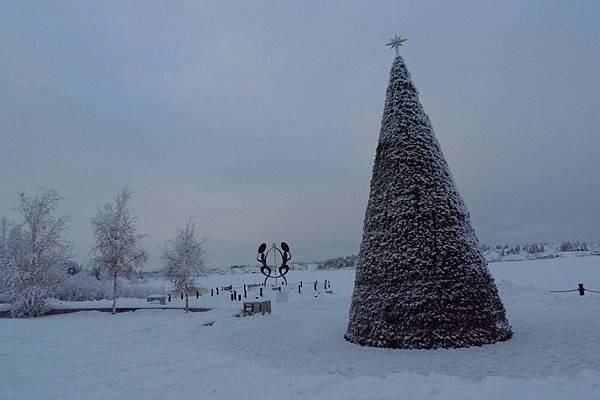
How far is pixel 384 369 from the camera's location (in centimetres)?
789

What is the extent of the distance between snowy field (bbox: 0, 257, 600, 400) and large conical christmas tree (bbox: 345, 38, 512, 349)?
1.65ft

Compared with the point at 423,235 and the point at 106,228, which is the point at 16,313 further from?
the point at 423,235

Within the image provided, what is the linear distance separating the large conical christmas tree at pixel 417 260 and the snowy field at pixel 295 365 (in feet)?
1.65

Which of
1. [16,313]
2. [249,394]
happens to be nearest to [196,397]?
[249,394]

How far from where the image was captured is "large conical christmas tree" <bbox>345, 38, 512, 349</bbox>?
9430 mm

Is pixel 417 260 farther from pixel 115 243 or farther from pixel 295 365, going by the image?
pixel 115 243

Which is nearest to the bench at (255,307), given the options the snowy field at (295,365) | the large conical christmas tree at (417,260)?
the snowy field at (295,365)

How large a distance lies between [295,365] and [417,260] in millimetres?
3981

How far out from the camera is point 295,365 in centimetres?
868

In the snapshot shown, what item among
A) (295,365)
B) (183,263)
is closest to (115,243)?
(183,263)

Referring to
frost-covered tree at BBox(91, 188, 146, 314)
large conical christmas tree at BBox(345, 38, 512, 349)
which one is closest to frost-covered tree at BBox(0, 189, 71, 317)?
frost-covered tree at BBox(91, 188, 146, 314)

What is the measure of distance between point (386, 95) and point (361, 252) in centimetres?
506

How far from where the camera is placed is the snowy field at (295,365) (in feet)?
21.6

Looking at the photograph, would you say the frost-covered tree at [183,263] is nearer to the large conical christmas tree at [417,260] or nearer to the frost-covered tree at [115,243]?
the frost-covered tree at [115,243]
